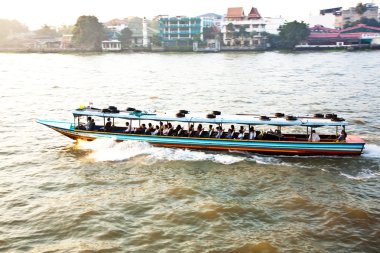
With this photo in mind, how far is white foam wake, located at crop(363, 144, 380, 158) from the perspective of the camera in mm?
17547

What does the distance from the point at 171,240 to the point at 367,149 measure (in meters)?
11.3

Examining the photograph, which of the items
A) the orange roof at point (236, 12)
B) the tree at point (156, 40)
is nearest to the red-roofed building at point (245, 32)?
the orange roof at point (236, 12)

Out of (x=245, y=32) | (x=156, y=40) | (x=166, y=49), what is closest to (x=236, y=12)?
(x=245, y=32)

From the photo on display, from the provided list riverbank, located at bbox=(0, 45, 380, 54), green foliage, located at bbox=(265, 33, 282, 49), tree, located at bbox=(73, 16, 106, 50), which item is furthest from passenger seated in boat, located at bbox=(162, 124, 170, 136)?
tree, located at bbox=(73, 16, 106, 50)

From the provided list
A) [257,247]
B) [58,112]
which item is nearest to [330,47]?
[58,112]

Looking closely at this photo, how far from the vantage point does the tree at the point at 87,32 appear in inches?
4035

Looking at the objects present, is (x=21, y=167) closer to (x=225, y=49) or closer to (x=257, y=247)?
(x=257, y=247)

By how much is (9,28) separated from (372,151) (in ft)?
503

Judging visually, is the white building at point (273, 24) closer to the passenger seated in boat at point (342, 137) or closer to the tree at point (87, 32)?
the tree at point (87, 32)

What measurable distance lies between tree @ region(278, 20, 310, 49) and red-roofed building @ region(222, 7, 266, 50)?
5219 millimetres

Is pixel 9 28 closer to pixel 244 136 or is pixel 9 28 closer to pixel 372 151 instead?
pixel 244 136

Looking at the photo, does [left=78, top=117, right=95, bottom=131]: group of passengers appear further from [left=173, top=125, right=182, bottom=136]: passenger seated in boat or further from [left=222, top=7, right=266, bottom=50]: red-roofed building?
[left=222, top=7, right=266, bottom=50]: red-roofed building

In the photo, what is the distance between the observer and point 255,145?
17312 millimetres

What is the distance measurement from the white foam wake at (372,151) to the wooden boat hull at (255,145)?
0.90 m
